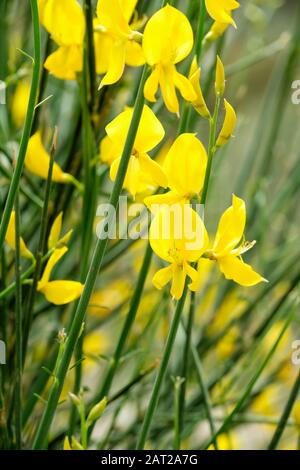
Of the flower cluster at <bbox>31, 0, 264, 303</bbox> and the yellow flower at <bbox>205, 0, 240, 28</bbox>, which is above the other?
the yellow flower at <bbox>205, 0, 240, 28</bbox>

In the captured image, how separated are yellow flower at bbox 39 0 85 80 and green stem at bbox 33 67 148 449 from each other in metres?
0.13

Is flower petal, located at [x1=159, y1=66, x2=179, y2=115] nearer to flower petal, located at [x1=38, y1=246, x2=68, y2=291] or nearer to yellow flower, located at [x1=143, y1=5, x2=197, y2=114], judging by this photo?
yellow flower, located at [x1=143, y1=5, x2=197, y2=114]

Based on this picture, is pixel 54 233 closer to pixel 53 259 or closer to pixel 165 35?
pixel 53 259

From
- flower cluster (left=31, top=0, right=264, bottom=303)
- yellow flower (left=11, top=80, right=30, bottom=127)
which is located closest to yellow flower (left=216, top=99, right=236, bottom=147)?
flower cluster (left=31, top=0, right=264, bottom=303)

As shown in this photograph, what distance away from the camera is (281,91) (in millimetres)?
801

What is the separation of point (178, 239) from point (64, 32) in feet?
0.56

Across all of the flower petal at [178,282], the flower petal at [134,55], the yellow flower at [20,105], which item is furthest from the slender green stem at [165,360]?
the yellow flower at [20,105]

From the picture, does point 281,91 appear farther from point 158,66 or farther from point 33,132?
point 158,66

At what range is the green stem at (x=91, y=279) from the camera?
1.11ft

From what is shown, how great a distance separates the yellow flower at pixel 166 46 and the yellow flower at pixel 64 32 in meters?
0.12

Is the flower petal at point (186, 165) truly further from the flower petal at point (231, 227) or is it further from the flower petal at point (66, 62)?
the flower petal at point (66, 62)

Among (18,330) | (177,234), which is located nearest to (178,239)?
(177,234)

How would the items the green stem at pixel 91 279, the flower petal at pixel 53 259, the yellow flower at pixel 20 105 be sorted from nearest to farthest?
the green stem at pixel 91 279
the flower petal at pixel 53 259
the yellow flower at pixel 20 105

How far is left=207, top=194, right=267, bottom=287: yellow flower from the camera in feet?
1.25
